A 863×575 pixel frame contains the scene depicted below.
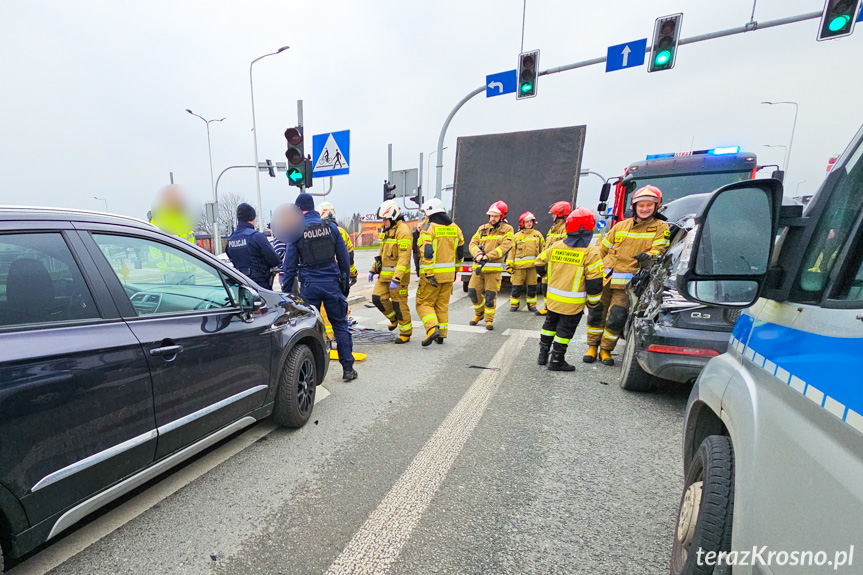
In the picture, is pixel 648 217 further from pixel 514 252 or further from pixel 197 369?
pixel 197 369

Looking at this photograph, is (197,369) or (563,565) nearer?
(563,565)

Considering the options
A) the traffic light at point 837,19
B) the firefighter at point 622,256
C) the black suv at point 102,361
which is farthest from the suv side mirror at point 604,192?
the black suv at point 102,361

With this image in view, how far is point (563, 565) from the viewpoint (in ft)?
5.96

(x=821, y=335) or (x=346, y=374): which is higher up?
(x=821, y=335)

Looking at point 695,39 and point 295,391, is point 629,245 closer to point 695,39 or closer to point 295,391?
point 295,391

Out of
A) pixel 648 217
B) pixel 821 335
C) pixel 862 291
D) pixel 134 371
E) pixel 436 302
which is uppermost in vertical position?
pixel 648 217

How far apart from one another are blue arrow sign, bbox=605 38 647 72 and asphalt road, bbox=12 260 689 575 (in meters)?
7.56

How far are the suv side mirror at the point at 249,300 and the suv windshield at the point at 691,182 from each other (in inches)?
319

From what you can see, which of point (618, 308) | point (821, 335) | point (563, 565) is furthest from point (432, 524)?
point (618, 308)

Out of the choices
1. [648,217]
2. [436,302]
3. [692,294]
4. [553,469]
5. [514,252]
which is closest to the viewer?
[692,294]

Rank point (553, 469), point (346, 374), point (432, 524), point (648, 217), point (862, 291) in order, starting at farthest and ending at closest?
1. point (648, 217)
2. point (346, 374)
3. point (553, 469)
4. point (432, 524)
5. point (862, 291)

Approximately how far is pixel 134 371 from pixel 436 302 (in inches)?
166

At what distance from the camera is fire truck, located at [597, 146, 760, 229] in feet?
24.9

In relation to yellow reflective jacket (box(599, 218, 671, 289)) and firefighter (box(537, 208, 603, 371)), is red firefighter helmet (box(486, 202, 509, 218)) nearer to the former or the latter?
yellow reflective jacket (box(599, 218, 671, 289))
